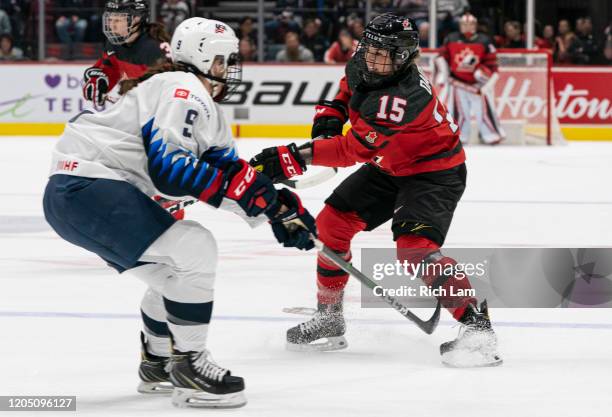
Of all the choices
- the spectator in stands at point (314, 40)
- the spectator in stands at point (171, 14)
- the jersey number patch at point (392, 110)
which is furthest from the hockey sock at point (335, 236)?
the spectator in stands at point (171, 14)

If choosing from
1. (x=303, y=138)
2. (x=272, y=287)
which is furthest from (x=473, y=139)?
(x=272, y=287)

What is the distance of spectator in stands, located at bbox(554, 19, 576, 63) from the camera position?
39.1 feet

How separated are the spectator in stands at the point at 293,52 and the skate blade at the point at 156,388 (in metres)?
8.93

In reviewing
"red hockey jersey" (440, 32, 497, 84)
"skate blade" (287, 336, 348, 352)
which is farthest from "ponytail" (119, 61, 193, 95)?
"red hockey jersey" (440, 32, 497, 84)

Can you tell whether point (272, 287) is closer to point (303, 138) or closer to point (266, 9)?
point (303, 138)

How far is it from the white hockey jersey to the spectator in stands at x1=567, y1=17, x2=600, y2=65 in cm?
939

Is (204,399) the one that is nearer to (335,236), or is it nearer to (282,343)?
(282,343)

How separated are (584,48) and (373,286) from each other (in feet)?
29.4

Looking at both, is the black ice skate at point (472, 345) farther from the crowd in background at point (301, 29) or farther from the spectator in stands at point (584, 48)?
the spectator in stands at point (584, 48)

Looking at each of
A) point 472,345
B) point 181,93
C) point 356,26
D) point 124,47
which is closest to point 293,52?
point 356,26

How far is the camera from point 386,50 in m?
3.50

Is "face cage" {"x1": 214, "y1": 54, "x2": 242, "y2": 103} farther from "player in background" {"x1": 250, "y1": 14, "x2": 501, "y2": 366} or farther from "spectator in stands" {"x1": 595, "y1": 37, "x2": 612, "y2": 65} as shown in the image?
"spectator in stands" {"x1": 595, "y1": 37, "x2": 612, "y2": 65}

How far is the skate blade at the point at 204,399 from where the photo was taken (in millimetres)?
2924

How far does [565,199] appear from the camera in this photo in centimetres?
732
